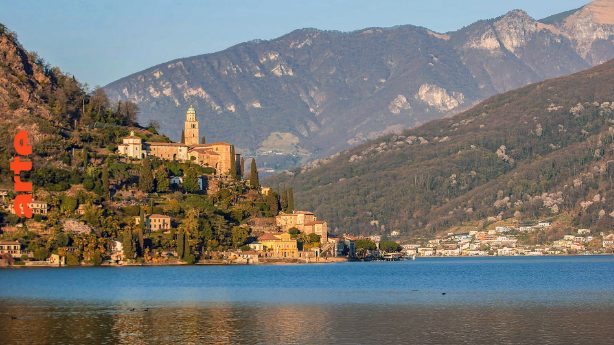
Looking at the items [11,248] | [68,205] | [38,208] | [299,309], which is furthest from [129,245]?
[299,309]

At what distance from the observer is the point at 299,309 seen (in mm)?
107312

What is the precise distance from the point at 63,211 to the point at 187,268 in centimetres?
2334

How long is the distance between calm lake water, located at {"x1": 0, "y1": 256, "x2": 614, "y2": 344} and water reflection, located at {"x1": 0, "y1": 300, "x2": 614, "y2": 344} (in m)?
0.08

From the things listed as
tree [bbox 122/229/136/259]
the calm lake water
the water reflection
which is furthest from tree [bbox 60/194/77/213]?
the water reflection

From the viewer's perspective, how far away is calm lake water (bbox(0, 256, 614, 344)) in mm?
85062

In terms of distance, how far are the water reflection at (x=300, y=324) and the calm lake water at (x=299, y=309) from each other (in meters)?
0.08

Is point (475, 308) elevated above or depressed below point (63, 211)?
below

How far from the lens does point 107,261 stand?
19488cm

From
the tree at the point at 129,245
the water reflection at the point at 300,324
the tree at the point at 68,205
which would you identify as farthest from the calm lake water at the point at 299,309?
the tree at the point at 68,205

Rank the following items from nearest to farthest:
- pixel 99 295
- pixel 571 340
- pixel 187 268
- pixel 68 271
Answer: pixel 571 340
pixel 99 295
pixel 68 271
pixel 187 268

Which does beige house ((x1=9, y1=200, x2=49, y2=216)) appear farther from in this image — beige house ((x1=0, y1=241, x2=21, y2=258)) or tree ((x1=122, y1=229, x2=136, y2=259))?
tree ((x1=122, y1=229, x2=136, y2=259))

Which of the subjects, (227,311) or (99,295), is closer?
(227,311)

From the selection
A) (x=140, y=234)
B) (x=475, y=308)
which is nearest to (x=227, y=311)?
(x=475, y=308)

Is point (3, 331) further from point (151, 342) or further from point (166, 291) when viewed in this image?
point (166, 291)
